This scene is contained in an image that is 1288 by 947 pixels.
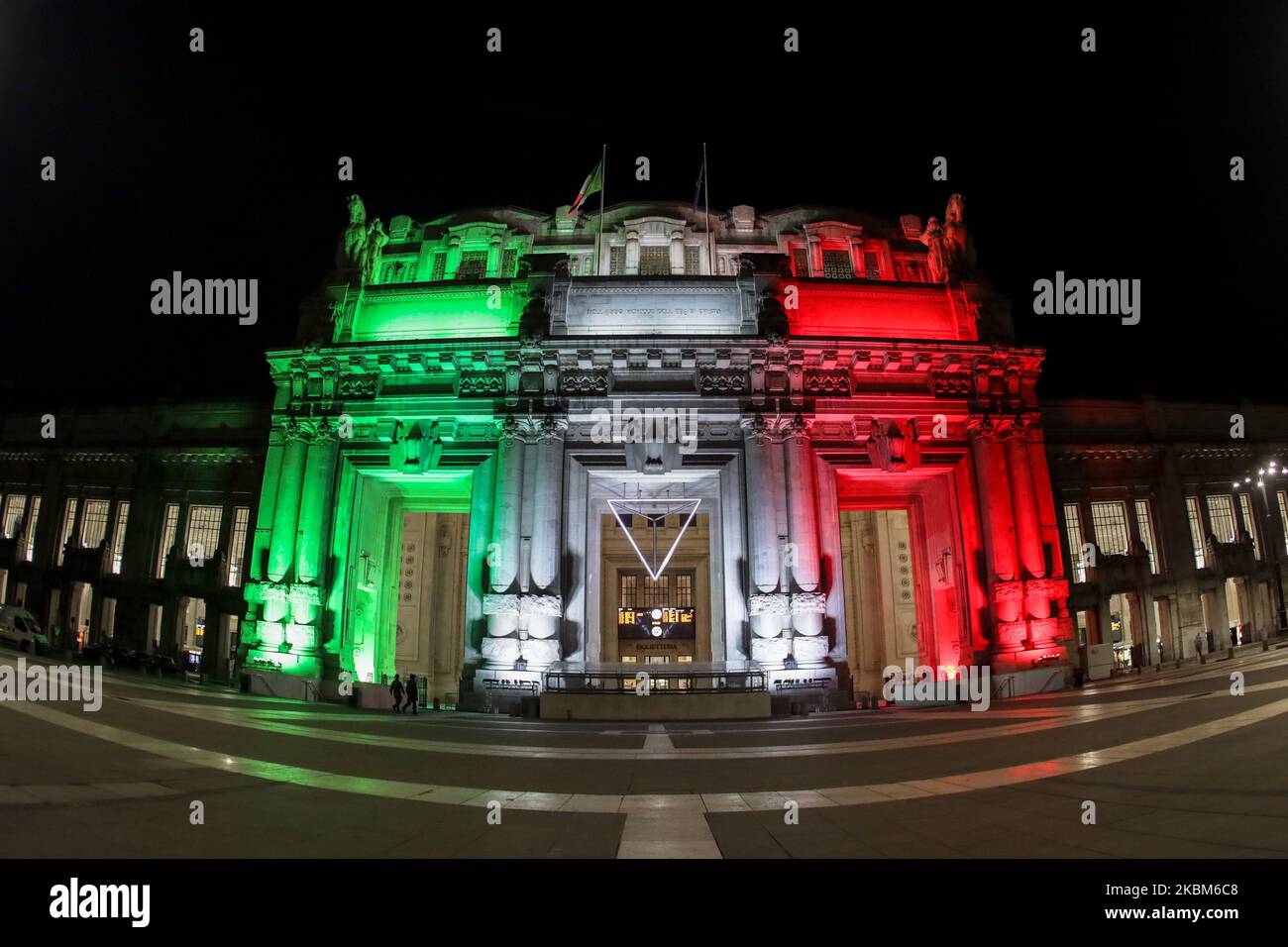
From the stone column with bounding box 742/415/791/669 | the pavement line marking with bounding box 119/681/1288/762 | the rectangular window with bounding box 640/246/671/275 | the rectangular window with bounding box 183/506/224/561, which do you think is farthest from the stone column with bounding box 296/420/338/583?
the stone column with bounding box 742/415/791/669

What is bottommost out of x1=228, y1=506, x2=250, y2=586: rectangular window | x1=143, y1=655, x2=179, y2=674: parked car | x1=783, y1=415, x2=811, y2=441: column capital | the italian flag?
x1=143, y1=655, x2=179, y2=674: parked car

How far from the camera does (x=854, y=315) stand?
125ft

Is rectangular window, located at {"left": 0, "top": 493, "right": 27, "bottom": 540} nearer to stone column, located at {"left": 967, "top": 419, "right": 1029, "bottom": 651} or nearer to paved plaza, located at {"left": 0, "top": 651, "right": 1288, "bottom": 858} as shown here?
paved plaza, located at {"left": 0, "top": 651, "right": 1288, "bottom": 858}

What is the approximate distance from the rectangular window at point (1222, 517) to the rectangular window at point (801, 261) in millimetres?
30866

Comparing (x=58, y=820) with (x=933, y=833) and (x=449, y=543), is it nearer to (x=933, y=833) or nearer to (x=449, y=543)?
(x=933, y=833)

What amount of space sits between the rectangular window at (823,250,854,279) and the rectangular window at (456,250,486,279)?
70.2ft

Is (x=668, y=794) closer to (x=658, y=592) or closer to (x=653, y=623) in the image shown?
(x=653, y=623)

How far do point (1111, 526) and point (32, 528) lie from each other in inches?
2964

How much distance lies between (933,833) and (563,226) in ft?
132

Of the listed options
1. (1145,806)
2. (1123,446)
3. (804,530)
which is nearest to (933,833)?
(1145,806)

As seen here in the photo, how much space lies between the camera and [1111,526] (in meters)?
41.8

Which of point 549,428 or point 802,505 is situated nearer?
point 802,505

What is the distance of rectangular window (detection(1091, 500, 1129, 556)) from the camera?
4138 cm

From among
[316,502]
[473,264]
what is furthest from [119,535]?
[473,264]
